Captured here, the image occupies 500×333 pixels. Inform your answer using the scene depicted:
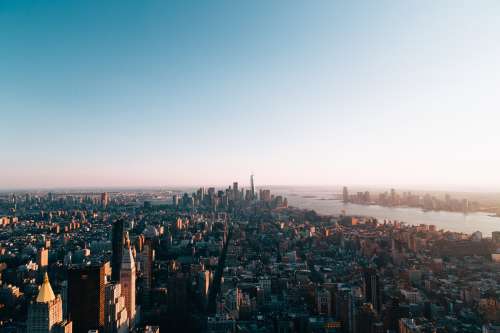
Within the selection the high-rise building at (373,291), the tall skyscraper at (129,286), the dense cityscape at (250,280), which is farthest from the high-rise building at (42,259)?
the high-rise building at (373,291)

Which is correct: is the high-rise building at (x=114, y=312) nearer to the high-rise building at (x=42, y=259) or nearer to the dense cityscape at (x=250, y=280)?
the dense cityscape at (x=250, y=280)

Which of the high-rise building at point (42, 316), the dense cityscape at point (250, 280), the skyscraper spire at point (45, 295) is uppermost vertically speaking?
the skyscraper spire at point (45, 295)

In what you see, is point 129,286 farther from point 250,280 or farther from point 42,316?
point 250,280

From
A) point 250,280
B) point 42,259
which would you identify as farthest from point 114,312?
point 42,259

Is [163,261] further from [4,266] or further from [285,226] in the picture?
[285,226]

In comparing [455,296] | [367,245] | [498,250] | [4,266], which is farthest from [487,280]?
[4,266]

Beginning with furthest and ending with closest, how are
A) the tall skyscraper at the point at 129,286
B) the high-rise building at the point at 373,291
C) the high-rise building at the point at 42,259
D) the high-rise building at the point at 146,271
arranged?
1. the high-rise building at the point at 42,259
2. the high-rise building at the point at 146,271
3. the high-rise building at the point at 373,291
4. the tall skyscraper at the point at 129,286
